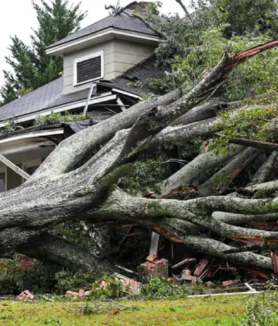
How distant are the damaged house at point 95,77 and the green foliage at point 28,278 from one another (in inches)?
186

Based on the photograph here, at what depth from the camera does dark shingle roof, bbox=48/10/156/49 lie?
1878 centimetres

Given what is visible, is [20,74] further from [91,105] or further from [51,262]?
[51,262]

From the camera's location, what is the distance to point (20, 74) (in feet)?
115

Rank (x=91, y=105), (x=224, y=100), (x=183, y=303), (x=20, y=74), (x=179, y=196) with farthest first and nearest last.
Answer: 1. (x=20, y=74)
2. (x=91, y=105)
3. (x=224, y=100)
4. (x=179, y=196)
5. (x=183, y=303)

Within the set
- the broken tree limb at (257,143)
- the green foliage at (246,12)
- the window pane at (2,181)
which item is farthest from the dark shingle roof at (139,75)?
the window pane at (2,181)

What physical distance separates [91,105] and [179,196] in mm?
5536

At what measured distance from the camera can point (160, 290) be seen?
398 inches

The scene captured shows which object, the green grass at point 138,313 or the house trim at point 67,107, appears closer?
the green grass at point 138,313

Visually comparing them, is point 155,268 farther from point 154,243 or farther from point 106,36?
point 106,36

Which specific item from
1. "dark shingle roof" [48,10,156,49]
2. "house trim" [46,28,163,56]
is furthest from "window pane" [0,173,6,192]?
"dark shingle roof" [48,10,156,49]

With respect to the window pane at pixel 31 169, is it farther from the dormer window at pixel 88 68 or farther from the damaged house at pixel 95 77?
the dormer window at pixel 88 68

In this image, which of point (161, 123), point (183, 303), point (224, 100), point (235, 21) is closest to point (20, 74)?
point (235, 21)

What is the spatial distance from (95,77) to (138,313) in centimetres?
1228

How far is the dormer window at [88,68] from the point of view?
19234mm
